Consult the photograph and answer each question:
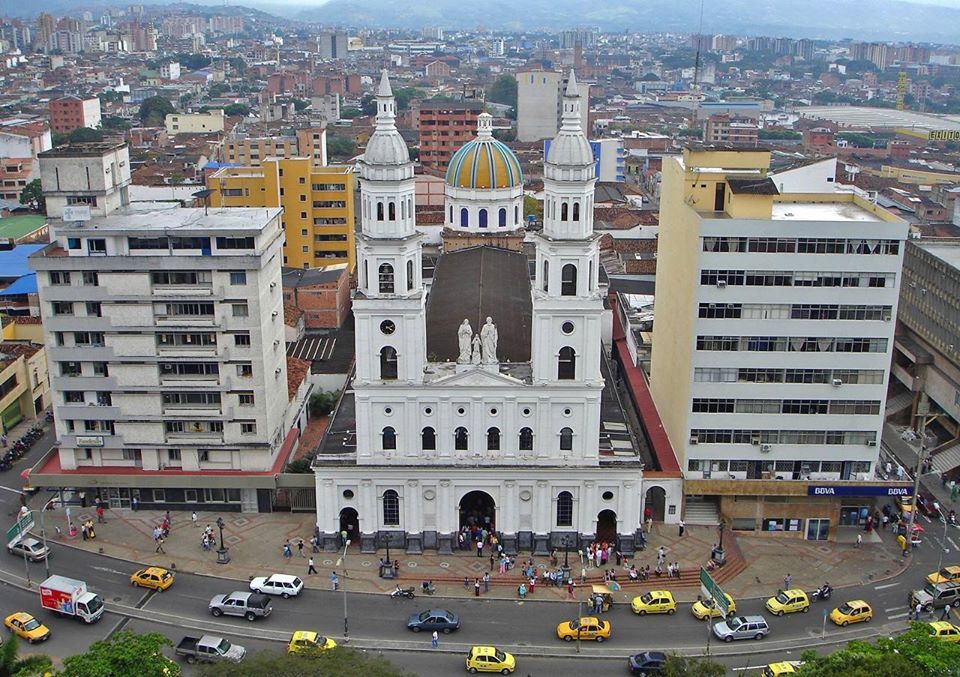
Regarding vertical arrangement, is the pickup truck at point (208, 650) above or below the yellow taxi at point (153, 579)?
above

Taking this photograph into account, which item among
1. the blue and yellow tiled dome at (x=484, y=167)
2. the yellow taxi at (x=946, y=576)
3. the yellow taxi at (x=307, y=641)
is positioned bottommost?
the yellow taxi at (x=946, y=576)

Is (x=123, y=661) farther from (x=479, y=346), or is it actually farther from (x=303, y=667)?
(x=479, y=346)

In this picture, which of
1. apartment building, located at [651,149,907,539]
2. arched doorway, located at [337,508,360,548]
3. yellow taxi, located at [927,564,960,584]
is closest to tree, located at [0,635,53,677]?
arched doorway, located at [337,508,360,548]

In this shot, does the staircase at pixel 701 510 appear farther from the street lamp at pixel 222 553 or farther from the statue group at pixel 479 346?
the street lamp at pixel 222 553

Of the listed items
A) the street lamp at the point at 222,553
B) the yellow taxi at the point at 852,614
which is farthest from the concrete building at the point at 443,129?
the yellow taxi at the point at 852,614

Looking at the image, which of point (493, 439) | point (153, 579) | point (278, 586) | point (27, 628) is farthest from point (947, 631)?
point (27, 628)

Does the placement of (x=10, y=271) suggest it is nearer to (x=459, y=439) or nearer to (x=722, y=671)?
(x=459, y=439)
